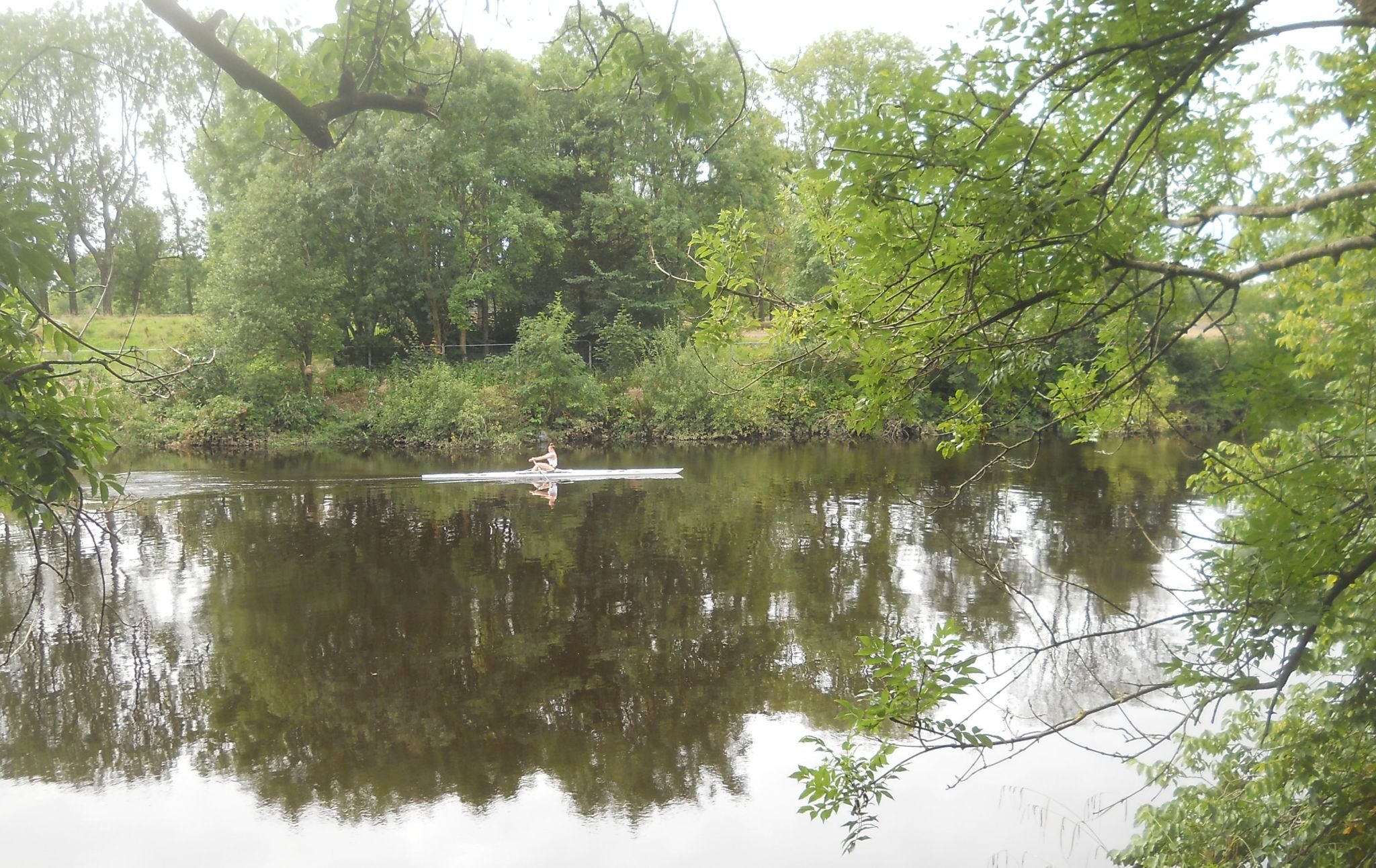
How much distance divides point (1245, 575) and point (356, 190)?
26.3m

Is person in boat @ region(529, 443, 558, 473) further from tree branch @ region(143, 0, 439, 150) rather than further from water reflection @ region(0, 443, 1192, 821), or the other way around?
tree branch @ region(143, 0, 439, 150)

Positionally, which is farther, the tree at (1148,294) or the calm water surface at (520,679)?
the calm water surface at (520,679)

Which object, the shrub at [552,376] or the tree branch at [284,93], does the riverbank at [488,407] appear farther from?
the tree branch at [284,93]

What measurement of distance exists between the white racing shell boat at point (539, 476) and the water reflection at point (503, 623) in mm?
1561

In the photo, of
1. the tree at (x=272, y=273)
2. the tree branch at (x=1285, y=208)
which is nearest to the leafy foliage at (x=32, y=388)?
the tree branch at (x=1285, y=208)

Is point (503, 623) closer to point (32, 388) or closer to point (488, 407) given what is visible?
point (32, 388)

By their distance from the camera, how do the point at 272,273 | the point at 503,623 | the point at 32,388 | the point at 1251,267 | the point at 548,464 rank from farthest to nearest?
the point at 272,273 < the point at 548,464 < the point at 503,623 < the point at 1251,267 < the point at 32,388

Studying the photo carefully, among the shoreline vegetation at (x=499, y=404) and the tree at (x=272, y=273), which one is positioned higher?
the tree at (x=272, y=273)

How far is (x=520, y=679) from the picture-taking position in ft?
28.4

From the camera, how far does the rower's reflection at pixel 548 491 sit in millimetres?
17953

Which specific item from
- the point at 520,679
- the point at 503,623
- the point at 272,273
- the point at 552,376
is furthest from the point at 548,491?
the point at 272,273

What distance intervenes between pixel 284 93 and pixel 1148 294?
3.02 meters

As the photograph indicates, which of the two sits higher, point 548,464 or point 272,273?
point 272,273

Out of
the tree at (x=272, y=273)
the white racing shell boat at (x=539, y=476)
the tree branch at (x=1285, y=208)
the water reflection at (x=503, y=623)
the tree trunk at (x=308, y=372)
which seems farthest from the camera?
the tree trunk at (x=308, y=372)
